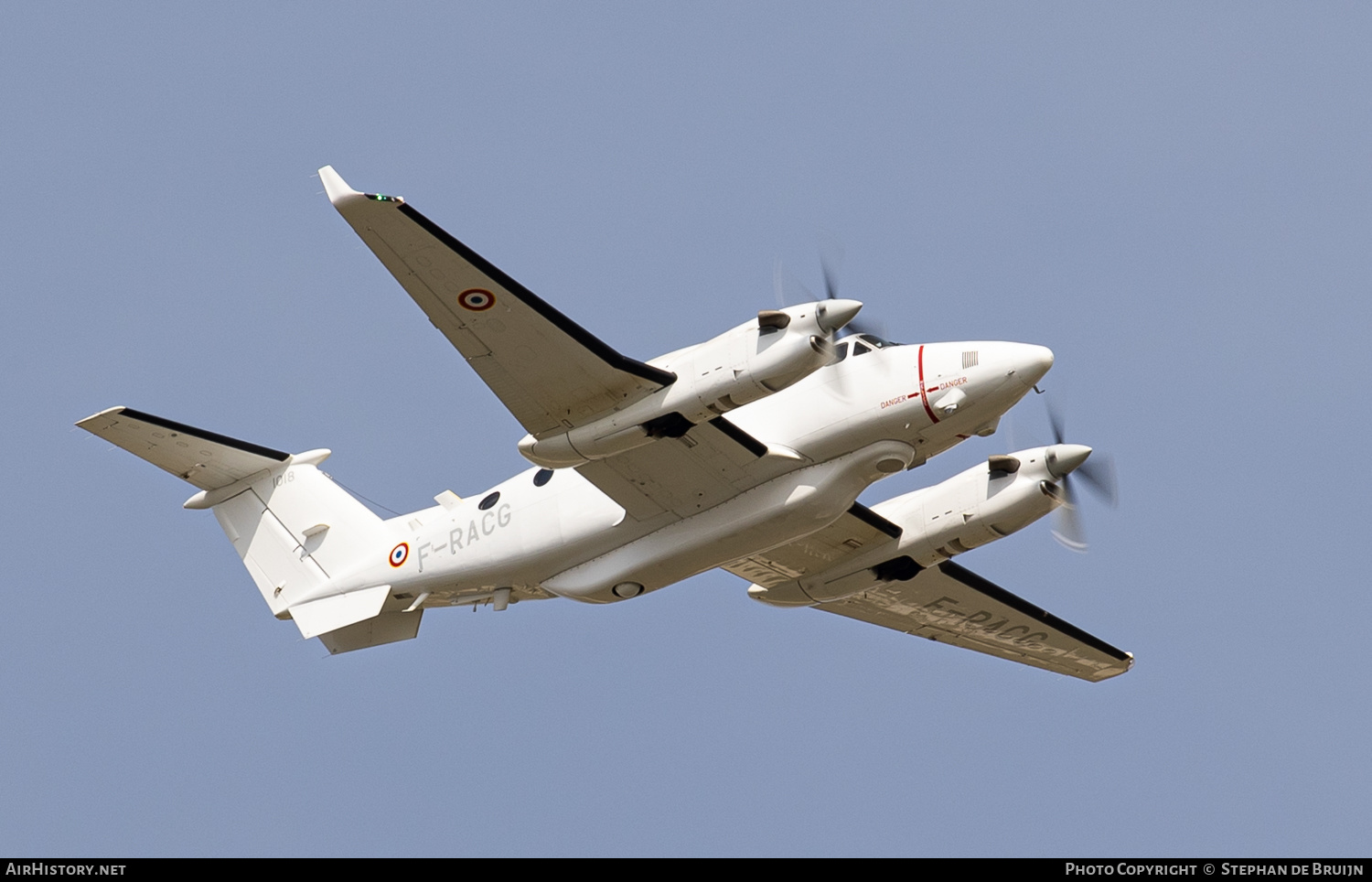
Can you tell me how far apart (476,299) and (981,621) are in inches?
471

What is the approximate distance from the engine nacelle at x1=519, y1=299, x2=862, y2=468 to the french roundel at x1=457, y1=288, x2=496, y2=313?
1998mm

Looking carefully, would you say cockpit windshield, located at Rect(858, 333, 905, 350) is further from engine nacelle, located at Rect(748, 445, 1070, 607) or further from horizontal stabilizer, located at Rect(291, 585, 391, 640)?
horizontal stabilizer, located at Rect(291, 585, 391, 640)

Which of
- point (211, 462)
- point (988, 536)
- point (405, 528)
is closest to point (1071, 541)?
point (988, 536)

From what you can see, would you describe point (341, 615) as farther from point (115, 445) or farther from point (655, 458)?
point (655, 458)

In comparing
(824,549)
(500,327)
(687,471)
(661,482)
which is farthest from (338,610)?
(824,549)

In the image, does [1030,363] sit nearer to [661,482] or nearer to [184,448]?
[661,482]

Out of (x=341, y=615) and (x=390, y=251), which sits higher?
(x=390, y=251)

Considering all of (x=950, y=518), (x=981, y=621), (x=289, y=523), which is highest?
(x=289, y=523)

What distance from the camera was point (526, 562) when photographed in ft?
79.4

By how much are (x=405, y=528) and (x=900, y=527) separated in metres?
7.41

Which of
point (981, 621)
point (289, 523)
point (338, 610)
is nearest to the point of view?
point (338, 610)

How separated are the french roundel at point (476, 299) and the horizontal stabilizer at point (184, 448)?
6.60m

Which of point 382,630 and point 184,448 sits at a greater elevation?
point 184,448

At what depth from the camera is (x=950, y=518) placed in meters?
25.3
